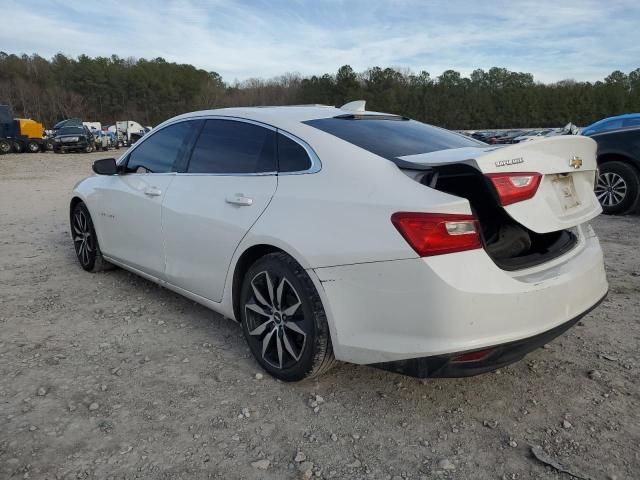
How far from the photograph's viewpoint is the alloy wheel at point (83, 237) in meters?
4.78

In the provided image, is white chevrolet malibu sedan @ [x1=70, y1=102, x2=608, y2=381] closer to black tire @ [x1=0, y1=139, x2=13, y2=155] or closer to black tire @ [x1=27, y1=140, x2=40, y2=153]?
black tire @ [x1=0, y1=139, x2=13, y2=155]

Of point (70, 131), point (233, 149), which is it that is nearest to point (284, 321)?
point (233, 149)

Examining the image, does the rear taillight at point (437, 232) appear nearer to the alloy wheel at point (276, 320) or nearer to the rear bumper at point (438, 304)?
the rear bumper at point (438, 304)

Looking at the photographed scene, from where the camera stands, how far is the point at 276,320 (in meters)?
2.79

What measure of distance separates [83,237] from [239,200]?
270 centimetres

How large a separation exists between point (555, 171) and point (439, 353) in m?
1.09

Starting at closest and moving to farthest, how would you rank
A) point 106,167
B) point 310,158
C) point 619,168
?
point 310,158 → point 106,167 → point 619,168

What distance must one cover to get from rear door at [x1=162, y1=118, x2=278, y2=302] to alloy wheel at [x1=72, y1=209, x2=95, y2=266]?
62.3 inches

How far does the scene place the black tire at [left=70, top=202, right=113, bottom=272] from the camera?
4.73 metres

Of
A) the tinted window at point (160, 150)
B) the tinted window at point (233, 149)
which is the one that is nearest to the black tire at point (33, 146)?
the tinted window at point (160, 150)

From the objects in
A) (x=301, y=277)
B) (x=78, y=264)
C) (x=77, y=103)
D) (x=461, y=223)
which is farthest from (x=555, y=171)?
(x=77, y=103)

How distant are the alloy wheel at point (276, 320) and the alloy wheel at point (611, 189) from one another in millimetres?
6542

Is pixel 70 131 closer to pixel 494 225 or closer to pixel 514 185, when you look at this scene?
pixel 494 225

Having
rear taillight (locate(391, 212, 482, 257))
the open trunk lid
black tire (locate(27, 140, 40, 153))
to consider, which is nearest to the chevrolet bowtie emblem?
the open trunk lid
